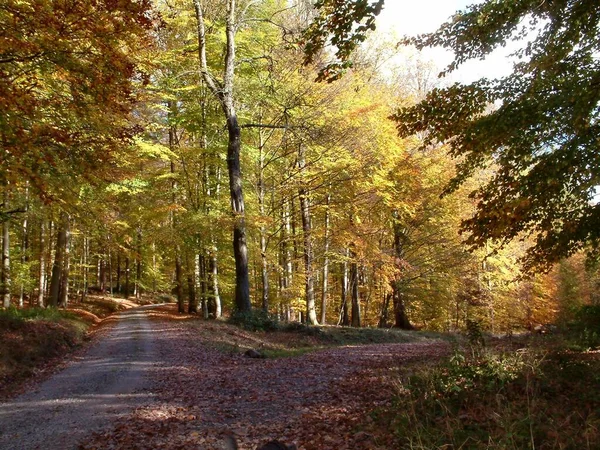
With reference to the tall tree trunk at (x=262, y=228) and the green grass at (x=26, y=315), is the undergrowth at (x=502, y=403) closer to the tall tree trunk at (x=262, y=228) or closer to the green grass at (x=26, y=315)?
the tall tree trunk at (x=262, y=228)

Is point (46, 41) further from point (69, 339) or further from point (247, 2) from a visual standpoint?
point (247, 2)

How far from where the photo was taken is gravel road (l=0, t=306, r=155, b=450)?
5.88m

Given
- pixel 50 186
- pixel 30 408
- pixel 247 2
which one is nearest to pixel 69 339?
pixel 30 408

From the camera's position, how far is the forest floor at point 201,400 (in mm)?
5539

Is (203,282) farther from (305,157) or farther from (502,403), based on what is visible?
(502,403)

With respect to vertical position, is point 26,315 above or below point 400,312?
above

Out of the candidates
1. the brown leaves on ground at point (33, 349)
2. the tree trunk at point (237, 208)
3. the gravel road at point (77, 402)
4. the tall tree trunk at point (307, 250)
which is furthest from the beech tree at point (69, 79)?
the tall tree trunk at point (307, 250)

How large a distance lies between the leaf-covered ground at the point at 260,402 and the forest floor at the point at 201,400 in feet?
0.05

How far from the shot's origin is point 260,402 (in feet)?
22.9

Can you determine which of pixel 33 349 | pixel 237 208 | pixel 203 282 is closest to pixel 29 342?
pixel 33 349

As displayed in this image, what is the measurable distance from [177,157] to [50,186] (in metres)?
10.4

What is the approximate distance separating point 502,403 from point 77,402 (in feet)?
22.0

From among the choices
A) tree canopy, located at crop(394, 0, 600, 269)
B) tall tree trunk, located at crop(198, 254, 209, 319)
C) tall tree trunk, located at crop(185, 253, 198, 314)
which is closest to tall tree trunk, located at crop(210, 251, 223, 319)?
tall tree trunk, located at crop(198, 254, 209, 319)

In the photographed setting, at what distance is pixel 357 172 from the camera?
18.1 m
